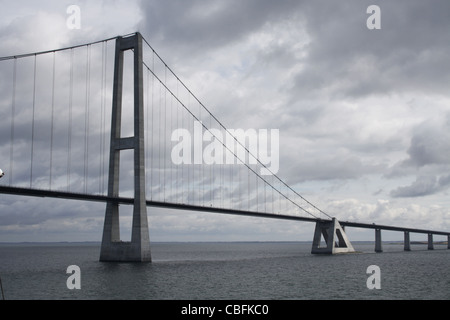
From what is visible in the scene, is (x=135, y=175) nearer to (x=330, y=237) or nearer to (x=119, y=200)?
(x=119, y=200)

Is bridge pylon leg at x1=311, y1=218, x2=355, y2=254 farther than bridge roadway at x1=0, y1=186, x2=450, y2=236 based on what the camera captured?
Yes

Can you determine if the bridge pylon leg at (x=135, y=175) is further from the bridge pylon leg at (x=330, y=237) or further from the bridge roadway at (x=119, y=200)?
the bridge pylon leg at (x=330, y=237)

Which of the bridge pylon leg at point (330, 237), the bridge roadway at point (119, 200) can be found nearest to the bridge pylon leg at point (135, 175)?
the bridge roadway at point (119, 200)

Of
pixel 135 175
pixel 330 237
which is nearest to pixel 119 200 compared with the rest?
pixel 135 175

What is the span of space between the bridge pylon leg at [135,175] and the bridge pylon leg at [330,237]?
56.2m

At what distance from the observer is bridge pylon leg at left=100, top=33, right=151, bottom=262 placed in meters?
57.2

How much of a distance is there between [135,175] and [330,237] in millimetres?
59342

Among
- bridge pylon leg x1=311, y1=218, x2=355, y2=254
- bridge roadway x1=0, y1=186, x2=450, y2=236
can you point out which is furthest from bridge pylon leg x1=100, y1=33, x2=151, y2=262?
bridge pylon leg x1=311, y1=218, x2=355, y2=254

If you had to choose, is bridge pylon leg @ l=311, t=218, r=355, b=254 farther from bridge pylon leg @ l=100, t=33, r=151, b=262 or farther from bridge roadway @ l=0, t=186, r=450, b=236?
bridge pylon leg @ l=100, t=33, r=151, b=262

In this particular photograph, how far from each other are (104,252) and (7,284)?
1877cm

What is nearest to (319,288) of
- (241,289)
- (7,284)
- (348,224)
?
(241,289)

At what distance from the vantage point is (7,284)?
4181 centimetres

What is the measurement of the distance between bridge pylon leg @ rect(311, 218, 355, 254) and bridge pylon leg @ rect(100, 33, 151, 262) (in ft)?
184
